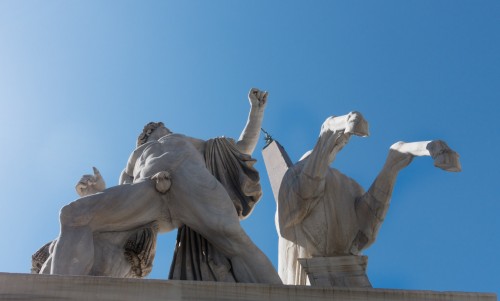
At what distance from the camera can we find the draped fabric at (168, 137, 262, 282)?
748 cm

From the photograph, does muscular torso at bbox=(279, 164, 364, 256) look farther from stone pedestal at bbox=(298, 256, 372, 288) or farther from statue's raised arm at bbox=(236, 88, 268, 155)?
statue's raised arm at bbox=(236, 88, 268, 155)

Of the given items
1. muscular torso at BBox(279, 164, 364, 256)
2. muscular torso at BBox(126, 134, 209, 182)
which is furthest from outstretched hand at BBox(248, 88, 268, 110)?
muscular torso at BBox(279, 164, 364, 256)

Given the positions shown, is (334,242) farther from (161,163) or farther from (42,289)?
(42,289)

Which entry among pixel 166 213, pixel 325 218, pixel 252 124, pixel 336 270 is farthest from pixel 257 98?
pixel 336 270

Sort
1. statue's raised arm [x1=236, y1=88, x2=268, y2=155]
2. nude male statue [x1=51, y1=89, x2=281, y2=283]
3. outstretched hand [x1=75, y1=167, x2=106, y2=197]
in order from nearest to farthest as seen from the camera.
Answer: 1. nude male statue [x1=51, y1=89, x2=281, y2=283]
2. outstretched hand [x1=75, y1=167, x2=106, y2=197]
3. statue's raised arm [x1=236, y1=88, x2=268, y2=155]

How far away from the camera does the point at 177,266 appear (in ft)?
25.2

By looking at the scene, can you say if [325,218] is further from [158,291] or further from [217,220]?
[158,291]

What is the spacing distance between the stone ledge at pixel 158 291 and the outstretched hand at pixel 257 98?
350 cm

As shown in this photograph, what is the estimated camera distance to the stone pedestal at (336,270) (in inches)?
303

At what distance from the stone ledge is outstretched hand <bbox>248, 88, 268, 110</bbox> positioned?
11.5 feet

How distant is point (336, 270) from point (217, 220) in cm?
145

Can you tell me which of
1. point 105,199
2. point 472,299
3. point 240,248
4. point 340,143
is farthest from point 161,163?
point 472,299

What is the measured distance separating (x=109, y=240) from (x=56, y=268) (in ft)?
2.38

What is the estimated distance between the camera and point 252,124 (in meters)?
9.30
